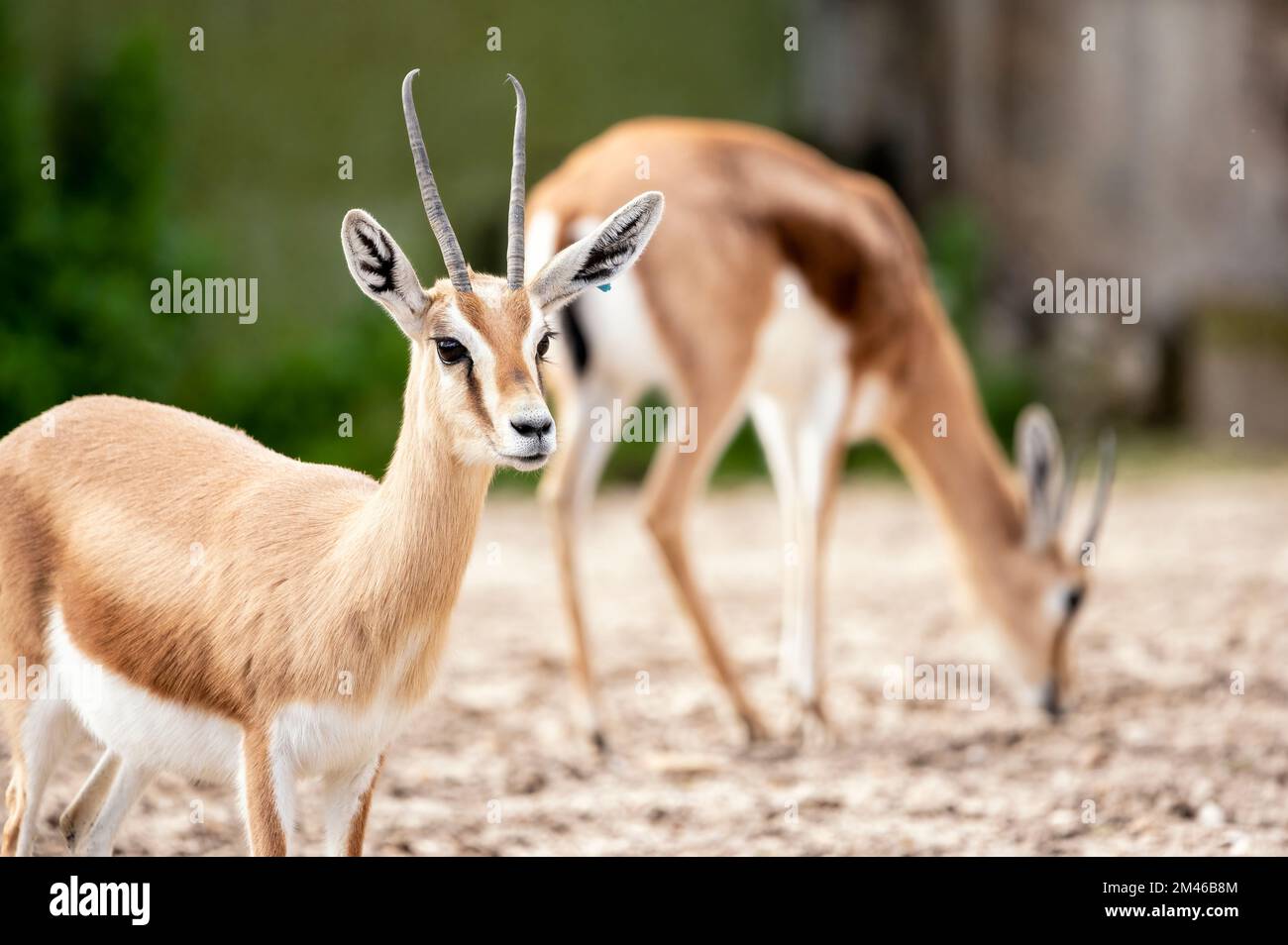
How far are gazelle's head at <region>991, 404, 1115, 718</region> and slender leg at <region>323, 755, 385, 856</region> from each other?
339 centimetres

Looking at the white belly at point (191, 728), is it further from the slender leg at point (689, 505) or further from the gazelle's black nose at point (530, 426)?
the slender leg at point (689, 505)

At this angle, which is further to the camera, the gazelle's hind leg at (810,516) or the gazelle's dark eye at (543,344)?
the gazelle's hind leg at (810,516)

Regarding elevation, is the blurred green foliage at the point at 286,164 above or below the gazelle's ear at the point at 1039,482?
above

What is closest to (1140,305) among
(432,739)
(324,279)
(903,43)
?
(903,43)

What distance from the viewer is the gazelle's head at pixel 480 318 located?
2473mm

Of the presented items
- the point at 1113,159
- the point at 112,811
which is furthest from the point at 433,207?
the point at 1113,159

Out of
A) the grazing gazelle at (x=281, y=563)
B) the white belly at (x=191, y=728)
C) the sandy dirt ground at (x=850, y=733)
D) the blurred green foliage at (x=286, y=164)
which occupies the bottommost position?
the sandy dirt ground at (x=850, y=733)

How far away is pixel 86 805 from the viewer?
10.4 ft

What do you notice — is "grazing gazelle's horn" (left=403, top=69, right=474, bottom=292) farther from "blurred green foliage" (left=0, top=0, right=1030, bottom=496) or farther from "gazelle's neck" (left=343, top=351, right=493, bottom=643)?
"blurred green foliage" (left=0, top=0, right=1030, bottom=496)

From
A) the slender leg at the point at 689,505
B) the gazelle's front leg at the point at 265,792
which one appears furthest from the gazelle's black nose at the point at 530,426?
the slender leg at the point at 689,505

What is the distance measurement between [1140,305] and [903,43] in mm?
3035

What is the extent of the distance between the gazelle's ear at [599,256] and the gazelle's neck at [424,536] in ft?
0.86

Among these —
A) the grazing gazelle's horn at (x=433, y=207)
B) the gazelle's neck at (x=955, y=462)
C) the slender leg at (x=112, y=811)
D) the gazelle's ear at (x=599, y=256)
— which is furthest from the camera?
the gazelle's neck at (x=955, y=462)
